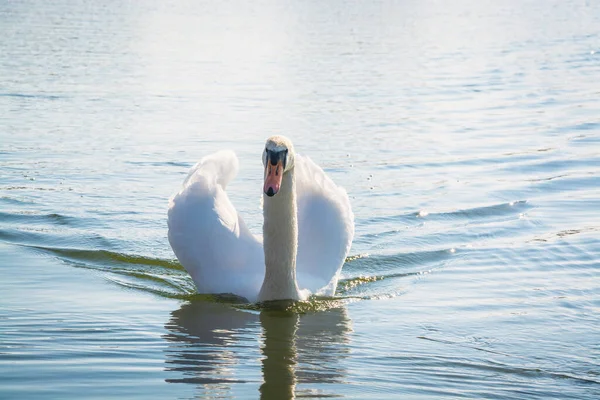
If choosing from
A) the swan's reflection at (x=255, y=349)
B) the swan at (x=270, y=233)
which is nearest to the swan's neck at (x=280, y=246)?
the swan at (x=270, y=233)

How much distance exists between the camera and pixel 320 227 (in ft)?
31.0

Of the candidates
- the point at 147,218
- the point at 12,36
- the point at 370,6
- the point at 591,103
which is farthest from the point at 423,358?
the point at 370,6

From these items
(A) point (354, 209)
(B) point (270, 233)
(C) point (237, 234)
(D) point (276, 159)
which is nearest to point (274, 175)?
(D) point (276, 159)

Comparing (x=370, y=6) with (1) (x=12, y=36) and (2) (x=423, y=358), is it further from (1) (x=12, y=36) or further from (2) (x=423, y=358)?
(2) (x=423, y=358)

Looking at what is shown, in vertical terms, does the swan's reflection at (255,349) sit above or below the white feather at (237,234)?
below

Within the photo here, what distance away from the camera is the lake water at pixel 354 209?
21.9 feet

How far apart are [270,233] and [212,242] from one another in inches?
22.7

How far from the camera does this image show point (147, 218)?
11320 mm

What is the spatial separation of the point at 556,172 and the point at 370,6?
30931 millimetres

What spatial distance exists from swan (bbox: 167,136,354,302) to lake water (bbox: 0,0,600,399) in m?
0.26

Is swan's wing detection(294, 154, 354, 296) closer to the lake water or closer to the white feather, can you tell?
the white feather

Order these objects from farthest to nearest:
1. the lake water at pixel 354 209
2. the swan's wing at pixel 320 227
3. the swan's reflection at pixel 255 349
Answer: the swan's wing at pixel 320 227
the lake water at pixel 354 209
the swan's reflection at pixel 255 349

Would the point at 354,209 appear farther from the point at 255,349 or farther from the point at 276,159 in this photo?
the point at 255,349

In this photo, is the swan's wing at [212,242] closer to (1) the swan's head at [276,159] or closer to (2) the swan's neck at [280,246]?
(2) the swan's neck at [280,246]
